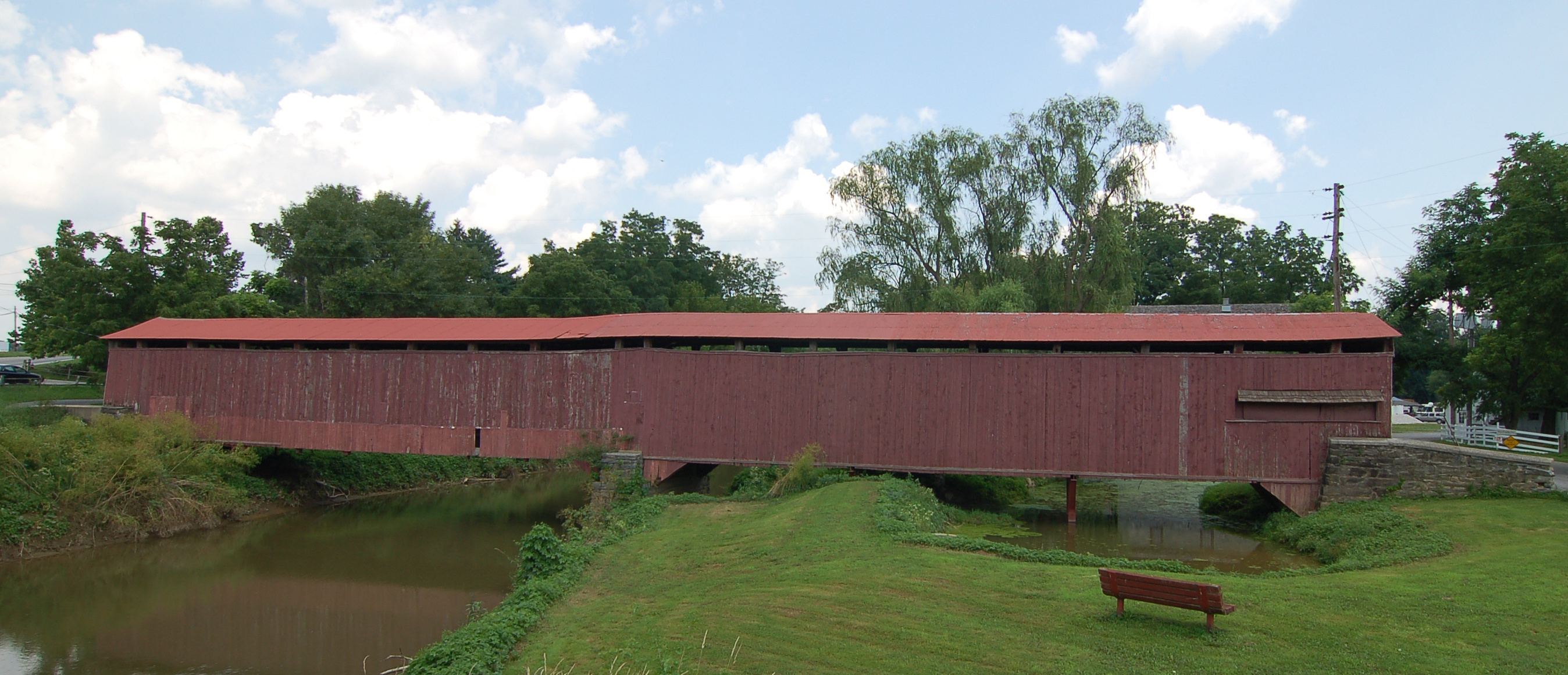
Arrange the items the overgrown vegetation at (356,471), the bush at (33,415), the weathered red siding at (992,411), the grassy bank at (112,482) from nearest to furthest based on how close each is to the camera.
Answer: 1. the weathered red siding at (992,411)
2. the grassy bank at (112,482)
3. the bush at (33,415)
4. the overgrown vegetation at (356,471)

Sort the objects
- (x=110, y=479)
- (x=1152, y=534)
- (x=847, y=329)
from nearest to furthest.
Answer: (x=1152, y=534) < (x=847, y=329) < (x=110, y=479)

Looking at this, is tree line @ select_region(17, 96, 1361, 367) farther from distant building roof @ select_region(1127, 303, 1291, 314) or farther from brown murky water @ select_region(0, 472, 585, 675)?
brown murky water @ select_region(0, 472, 585, 675)

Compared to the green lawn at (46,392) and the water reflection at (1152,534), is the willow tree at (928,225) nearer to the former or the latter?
the water reflection at (1152,534)

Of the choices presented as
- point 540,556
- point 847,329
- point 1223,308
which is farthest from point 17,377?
point 1223,308

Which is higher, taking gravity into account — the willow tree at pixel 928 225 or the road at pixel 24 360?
the willow tree at pixel 928 225

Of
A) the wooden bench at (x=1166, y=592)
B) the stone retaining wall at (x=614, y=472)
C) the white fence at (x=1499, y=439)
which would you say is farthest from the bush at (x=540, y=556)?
the white fence at (x=1499, y=439)

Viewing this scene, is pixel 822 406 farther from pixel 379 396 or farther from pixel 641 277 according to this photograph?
pixel 641 277

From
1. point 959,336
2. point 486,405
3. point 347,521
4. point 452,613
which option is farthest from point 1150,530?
point 347,521

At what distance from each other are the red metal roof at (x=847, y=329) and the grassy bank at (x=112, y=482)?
9.40ft

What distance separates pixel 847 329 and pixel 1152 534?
7.04 metres

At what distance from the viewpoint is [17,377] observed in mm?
34125

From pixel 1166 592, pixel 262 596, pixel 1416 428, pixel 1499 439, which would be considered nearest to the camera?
pixel 1166 592

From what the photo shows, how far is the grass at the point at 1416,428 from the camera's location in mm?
30125

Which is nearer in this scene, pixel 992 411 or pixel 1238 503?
pixel 992 411
